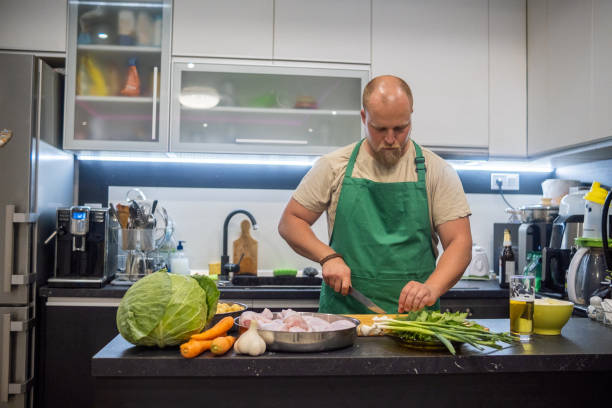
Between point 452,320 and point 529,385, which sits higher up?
point 452,320

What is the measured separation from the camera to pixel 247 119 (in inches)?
116

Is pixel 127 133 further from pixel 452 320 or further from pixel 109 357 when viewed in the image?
pixel 452 320

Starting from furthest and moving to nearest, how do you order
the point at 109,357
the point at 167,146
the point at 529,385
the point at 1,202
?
the point at 167,146 → the point at 1,202 → the point at 529,385 → the point at 109,357

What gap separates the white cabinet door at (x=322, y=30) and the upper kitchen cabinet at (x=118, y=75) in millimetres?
631

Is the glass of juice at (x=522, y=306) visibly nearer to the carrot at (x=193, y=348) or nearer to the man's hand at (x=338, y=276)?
the man's hand at (x=338, y=276)

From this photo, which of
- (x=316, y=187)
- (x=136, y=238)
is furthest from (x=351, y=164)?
(x=136, y=238)

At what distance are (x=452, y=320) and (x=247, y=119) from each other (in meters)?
1.93

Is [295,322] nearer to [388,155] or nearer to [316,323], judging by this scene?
[316,323]

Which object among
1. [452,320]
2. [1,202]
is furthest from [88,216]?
[452,320]

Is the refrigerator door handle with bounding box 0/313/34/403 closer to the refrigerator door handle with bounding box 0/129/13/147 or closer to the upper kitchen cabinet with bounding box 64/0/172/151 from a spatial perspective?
the refrigerator door handle with bounding box 0/129/13/147

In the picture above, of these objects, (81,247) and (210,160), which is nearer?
(81,247)

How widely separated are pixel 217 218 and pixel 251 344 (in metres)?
2.15

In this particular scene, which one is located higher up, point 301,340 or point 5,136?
point 5,136

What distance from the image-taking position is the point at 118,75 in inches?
116
